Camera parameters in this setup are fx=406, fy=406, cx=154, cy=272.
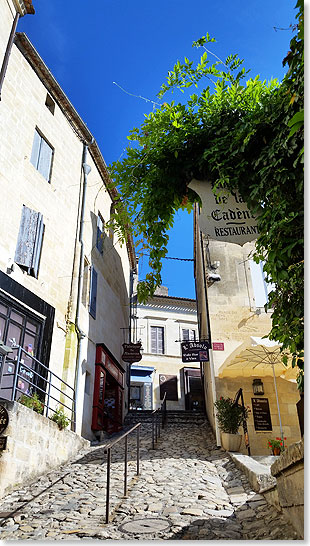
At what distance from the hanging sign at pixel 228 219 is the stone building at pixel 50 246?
4856 mm

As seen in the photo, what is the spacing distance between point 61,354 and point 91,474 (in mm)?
3855

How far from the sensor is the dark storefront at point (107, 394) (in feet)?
39.7

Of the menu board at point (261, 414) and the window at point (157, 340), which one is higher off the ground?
the window at point (157, 340)

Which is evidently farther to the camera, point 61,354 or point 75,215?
point 75,215

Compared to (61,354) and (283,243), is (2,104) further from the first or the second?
(283,243)

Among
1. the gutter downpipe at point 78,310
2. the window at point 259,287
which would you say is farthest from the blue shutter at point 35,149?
the window at point 259,287

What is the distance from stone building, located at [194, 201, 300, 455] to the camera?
33.3 feet

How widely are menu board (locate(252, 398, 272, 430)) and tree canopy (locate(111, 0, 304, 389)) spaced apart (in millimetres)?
7650

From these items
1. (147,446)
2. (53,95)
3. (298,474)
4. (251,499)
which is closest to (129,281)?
(53,95)

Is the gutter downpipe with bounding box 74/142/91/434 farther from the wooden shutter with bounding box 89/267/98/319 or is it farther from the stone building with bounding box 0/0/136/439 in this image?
the wooden shutter with bounding box 89/267/98/319

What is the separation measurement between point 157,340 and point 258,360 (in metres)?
15.9

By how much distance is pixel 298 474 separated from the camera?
3.23 m

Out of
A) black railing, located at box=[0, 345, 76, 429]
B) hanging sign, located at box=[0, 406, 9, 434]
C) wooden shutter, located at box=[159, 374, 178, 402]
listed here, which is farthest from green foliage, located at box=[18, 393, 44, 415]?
wooden shutter, located at box=[159, 374, 178, 402]

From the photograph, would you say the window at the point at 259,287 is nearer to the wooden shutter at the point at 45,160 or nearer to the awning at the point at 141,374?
the wooden shutter at the point at 45,160
